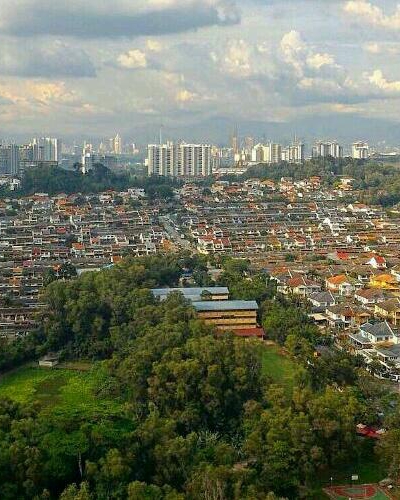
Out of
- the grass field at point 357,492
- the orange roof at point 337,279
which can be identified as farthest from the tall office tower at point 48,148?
the grass field at point 357,492

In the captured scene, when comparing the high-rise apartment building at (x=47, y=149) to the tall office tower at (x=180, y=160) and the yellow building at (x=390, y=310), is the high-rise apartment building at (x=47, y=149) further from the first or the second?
the yellow building at (x=390, y=310)

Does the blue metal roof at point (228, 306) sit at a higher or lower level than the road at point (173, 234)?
higher

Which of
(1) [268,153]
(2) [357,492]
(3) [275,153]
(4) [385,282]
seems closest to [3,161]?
(1) [268,153]

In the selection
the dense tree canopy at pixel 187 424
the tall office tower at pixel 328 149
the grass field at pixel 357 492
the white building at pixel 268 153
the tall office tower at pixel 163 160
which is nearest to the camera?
the dense tree canopy at pixel 187 424

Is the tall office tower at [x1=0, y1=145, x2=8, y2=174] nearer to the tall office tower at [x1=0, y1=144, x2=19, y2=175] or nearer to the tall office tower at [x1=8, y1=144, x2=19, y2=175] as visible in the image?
the tall office tower at [x1=0, y1=144, x2=19, y2=175]

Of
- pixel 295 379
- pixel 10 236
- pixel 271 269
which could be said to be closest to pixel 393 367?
pixel 295 379

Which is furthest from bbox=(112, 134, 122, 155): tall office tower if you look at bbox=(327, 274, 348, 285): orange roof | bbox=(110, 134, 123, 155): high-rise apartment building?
bbox=(327, 274, 348, 285): orange roof

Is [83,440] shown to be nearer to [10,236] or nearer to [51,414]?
[51,414]
